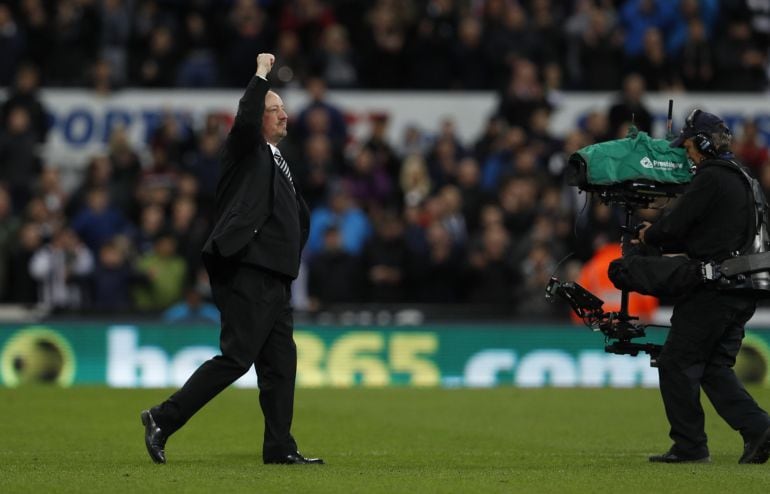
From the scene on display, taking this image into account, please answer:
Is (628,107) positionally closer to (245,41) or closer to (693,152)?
(245,41)

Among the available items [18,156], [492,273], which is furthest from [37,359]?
[492,273]

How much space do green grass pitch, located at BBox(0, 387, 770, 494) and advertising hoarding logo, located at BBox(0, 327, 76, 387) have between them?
4.97 feet

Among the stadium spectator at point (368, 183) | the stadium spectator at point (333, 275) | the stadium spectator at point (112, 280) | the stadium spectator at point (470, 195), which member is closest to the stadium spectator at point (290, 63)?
the stadium spectator at point (368, 183)

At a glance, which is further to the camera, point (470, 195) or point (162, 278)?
point (470, 195)

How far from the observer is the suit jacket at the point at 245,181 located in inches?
397

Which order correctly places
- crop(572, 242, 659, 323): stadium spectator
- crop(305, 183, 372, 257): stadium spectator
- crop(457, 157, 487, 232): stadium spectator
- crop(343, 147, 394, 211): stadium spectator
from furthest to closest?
crop(343, 147, 394, 211): stadium spectator, crop(457, 157, 487, 232): stadium spectator, crop(305, 183, 372, 257): stadium spectator, crop(572, 242, 659, 323): stadium spectator

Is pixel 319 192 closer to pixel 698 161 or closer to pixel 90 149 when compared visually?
pixel 90 149

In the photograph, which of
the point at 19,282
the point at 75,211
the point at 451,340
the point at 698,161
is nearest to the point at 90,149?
the point at 75,211

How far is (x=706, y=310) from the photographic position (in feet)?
34.8

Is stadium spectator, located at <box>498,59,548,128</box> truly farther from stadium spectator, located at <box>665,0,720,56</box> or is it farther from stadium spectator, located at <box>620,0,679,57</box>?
stadium spectator, located at <box>665,0,720,56</box>

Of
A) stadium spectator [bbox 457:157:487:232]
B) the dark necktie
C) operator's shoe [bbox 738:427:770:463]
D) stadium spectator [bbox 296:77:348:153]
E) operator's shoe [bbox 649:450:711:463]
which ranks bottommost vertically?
operator's shoe [bbox 649:450:711:463]

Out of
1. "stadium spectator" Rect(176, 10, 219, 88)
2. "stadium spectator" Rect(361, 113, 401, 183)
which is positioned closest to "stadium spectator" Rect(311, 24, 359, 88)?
"stadium spectator" Rect(361, 113, 401, 183)

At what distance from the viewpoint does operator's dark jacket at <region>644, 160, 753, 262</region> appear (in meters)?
10.5

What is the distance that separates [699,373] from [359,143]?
12088 mm
